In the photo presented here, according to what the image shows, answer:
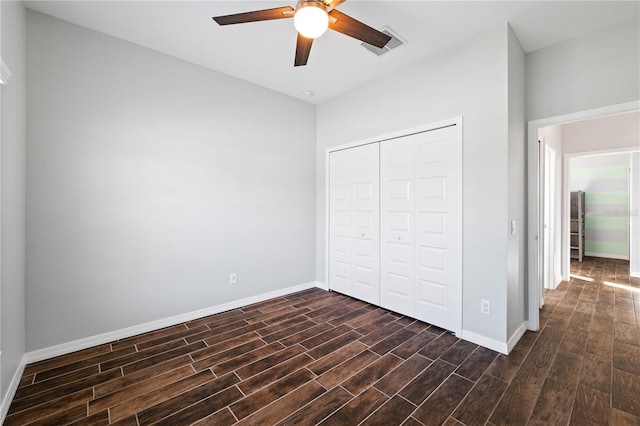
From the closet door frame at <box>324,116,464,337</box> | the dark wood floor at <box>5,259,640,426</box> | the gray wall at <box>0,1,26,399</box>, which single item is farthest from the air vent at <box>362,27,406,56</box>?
the dark wood floor at <box>5,259,640,426</box>

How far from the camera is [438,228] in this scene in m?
2.89

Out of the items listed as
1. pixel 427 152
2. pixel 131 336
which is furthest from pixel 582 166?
pixel 131 336

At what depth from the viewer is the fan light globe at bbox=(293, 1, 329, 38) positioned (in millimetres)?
1666

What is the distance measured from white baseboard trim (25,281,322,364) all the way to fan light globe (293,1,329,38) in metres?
3.08

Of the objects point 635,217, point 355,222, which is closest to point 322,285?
point 355,222

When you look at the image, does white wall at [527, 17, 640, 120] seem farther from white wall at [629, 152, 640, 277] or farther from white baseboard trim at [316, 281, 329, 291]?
white wall at [629, 152, 640, 277]

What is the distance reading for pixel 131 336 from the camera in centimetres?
272

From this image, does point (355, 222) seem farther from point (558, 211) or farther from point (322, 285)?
point (558, 211)

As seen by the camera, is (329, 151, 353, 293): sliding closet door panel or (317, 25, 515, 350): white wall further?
(329, 151, 353, 293): sliding closet door panel

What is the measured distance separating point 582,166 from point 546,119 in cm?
605

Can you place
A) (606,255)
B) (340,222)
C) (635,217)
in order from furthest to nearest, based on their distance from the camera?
(606,255)
(635,217)
(340,222)

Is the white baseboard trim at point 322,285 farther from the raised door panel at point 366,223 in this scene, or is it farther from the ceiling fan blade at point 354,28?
the ceiling fan blade at point 354,28

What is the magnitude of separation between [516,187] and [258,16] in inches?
106

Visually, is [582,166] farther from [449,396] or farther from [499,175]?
[449,396]
